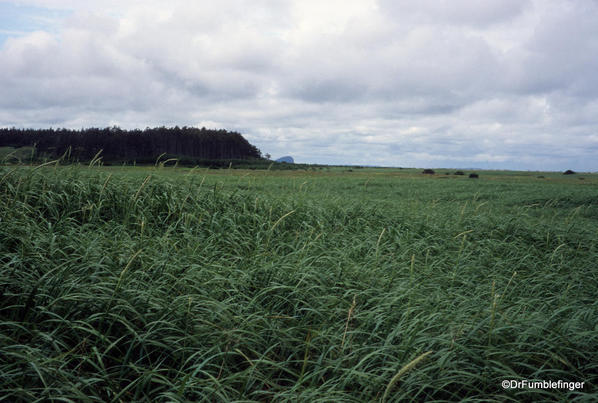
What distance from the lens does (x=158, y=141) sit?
5256 centimetres

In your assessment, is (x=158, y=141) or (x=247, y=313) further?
(x=158, y=141)

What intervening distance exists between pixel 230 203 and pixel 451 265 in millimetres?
4429

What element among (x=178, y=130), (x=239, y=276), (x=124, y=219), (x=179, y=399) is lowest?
(x=179, y=399)

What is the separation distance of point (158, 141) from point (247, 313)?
54.9 meters

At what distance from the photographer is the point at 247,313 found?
324 centimetres

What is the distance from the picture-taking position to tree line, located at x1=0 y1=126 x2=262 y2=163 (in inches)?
1128

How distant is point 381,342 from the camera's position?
9.56 ft

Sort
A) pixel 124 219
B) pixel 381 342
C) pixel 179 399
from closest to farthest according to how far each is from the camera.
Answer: pixel 179 399 → pixel 381 342 → pixel 124 219

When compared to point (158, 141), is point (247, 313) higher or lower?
lower

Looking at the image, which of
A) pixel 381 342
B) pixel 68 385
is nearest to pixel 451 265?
pixel 381 342

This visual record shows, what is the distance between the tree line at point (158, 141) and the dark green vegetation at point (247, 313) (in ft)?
65.5

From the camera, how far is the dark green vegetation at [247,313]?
237 centimetres

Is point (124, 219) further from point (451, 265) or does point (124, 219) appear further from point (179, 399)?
point (451, 265)

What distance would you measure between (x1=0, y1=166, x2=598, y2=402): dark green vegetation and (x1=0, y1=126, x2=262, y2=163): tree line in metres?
20.0
